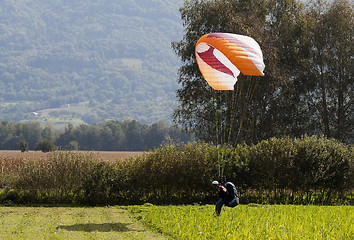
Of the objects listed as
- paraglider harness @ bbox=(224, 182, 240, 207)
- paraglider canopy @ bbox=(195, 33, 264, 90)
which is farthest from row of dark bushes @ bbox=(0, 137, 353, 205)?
paraglider harness @ bbox=(224, 182, 240, 207)

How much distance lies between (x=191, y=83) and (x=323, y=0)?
13350 mm

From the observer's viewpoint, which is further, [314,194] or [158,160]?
[314,194]

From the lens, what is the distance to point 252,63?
14438 mm

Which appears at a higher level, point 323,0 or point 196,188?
point 323,0

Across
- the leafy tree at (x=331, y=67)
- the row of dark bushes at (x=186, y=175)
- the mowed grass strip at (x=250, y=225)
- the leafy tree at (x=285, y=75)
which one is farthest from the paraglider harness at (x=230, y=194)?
the leafy tree at (x=331, y=67)

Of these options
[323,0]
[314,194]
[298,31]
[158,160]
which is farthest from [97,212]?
[323,0]

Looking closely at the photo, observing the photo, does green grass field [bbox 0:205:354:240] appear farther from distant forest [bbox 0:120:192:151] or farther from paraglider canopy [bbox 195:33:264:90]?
distant forest [bbox 0:120:192:151]

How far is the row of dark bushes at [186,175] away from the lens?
73.7 ft

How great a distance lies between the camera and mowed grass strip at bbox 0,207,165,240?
13008 millimetres

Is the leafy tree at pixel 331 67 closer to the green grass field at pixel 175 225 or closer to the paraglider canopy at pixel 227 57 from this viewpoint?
the green grass field at pixel 175 225

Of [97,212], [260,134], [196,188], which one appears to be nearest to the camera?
[97,212]

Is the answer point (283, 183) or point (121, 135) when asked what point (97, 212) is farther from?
point (121, 135)

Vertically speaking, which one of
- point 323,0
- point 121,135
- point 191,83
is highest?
point 323,0

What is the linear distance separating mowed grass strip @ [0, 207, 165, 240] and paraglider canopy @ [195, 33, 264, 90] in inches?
243
